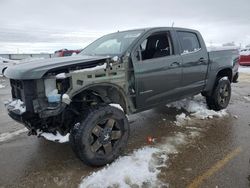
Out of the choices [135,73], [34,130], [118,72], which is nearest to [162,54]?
[135,73]

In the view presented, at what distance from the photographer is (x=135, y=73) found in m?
4.24

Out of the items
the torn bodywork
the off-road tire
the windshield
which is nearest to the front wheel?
the windshield

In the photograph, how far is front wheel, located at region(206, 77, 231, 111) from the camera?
6375 millimetres

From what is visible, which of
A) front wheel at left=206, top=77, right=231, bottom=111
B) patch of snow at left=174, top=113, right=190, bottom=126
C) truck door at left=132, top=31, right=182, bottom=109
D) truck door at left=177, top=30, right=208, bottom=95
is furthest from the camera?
front wheel at left=206, top=77, right=231, bottom=111

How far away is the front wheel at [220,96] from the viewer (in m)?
6.38

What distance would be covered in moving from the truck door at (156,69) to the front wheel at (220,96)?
1.57 meters

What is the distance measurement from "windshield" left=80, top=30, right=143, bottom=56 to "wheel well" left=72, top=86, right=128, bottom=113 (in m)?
0.60

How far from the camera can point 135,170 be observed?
3.57 m

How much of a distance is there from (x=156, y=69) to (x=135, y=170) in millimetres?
1781

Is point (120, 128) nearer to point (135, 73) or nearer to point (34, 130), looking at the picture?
point (135, 73)

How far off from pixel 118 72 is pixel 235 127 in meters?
2.89

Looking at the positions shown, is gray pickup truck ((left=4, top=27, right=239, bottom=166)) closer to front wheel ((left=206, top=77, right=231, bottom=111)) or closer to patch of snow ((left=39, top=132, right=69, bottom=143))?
patch of snow ((left=39, top=132, right=69, bottom=143))

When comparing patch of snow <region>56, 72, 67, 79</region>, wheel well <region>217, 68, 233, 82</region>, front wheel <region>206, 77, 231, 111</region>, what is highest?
patch of snow <region>56, 72, 67, 79</region>

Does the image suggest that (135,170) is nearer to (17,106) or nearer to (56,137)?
(56,137)
